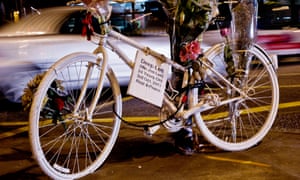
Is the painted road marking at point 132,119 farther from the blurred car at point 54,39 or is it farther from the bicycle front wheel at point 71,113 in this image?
the bicycle front wheel at point 71,113

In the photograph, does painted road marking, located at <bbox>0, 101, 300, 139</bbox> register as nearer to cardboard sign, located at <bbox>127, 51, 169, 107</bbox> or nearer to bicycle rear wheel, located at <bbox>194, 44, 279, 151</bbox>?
bicycle rear wheel, located at <bbox>194, 44, 279, 151</bbox>

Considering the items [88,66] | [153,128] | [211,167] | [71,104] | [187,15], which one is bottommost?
[211,167]

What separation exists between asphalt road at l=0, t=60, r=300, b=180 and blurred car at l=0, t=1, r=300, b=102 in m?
1.45

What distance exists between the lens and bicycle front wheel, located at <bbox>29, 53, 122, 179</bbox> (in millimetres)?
3865

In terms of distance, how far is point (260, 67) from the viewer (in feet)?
17.1

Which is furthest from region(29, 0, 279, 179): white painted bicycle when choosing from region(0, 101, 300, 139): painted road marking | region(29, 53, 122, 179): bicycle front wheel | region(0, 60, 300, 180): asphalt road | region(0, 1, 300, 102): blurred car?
region(0, 1, 300, 102): blurred car

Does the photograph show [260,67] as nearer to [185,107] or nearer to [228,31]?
[228,31]

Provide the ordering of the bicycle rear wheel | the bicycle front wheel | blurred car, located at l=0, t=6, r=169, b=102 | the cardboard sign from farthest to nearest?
blurred car, located at l=0, t=6, r=169, b=102
the bicycle rear wheel
the cardboard sign
the bicycle front wheel

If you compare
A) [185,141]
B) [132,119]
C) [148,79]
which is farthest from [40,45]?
[148,79]

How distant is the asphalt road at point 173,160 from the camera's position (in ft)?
14.4

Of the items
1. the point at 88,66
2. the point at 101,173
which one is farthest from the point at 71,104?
the point at 101,173

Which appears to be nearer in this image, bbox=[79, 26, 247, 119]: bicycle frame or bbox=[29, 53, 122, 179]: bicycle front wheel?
bbox=[29, 53, 122, 179]: bicycle front wheel

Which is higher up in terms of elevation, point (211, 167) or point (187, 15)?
point (187, 15)

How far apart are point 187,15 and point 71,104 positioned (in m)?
1.27
